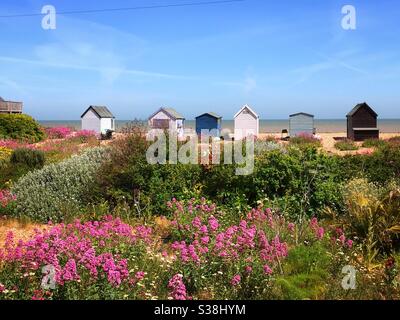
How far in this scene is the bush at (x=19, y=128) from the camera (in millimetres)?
26734

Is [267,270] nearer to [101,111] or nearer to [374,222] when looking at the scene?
[374,222]

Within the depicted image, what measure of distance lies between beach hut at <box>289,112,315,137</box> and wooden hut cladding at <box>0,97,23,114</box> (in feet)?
67.4

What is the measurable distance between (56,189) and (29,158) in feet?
10.2

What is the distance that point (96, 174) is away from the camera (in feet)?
31.5

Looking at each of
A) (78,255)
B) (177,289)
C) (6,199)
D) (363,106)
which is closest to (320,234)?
(177,289)

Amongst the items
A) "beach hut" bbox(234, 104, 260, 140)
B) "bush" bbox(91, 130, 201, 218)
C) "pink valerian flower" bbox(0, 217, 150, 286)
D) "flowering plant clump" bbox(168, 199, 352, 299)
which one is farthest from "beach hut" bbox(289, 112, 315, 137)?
"pink valerian flower" bbox(0, 217, 150, 286)

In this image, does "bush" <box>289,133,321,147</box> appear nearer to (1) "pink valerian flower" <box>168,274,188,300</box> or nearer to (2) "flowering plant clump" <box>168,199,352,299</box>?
(2) "flowering plant clump" <box>168,199,352,299</box>

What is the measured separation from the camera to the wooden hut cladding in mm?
34906

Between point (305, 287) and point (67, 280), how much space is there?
2311 millimetres

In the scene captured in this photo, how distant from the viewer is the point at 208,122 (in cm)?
2967

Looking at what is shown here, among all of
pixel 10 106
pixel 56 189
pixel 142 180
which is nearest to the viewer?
pixel 142 180

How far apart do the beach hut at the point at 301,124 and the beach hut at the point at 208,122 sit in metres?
5.69
